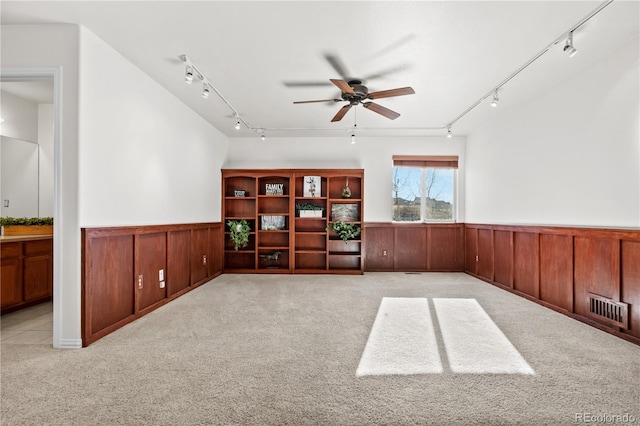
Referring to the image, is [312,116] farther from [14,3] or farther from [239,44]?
[14,3]

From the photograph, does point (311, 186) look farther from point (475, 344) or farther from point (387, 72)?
point (475, 344)

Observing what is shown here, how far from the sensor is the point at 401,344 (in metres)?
2.85

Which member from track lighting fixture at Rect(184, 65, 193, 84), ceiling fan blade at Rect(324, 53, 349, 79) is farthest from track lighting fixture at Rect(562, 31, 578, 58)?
track lighting fixture at Rect(184, 65, 193, 84)

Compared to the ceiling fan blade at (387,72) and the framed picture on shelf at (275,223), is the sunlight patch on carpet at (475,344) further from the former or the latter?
the framed picture on shelf at (275,223)

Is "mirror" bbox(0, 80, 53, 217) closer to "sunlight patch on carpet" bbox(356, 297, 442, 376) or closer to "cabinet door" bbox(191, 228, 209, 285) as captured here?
"cabinet door" bbox(191, 228, 209, 285)

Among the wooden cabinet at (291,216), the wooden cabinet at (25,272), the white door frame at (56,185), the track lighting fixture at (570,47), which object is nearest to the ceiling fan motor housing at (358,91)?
the track lighting fixture at (570,47)

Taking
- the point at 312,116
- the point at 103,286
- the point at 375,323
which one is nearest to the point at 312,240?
the point at 312,116

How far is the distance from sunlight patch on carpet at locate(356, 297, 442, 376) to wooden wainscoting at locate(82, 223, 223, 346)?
2476 millimetres

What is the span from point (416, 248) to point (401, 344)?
4150 mm

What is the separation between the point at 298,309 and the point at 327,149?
3999 mm

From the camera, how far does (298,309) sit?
3951 millimetres

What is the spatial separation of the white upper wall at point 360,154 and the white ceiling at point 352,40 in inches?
86.5

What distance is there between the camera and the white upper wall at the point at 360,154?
6.84 m

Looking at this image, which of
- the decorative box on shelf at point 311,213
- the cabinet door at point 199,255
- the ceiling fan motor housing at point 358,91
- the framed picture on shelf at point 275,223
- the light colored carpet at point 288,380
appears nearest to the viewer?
the light colored carpet at point 288,380
